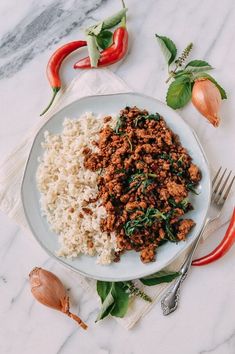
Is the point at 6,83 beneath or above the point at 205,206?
above

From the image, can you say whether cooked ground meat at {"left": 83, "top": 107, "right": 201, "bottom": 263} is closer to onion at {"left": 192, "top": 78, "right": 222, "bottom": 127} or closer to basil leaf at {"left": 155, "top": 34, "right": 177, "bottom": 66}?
onion at {"left": 192, "top": 78, "right": 222, "bottom": 127}

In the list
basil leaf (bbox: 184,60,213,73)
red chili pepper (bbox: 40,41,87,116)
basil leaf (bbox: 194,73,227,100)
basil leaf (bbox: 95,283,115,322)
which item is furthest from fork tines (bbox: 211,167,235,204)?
red chili pepper (bbox: 40,41,87,116)

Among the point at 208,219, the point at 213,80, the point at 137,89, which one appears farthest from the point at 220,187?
the point at 137,89

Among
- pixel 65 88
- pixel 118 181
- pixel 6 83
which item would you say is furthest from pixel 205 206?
pixel 6 83

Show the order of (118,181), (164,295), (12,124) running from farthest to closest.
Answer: (12,124) → (164,295) → (118,181)

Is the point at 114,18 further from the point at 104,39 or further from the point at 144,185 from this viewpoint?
the point at 144,185

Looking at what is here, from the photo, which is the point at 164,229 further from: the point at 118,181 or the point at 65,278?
the point at 65,278
